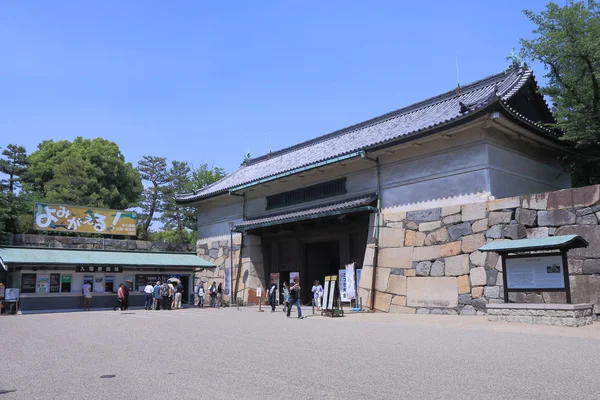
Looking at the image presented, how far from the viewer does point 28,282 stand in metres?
22.4

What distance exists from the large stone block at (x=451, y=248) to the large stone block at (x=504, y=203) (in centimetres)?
175

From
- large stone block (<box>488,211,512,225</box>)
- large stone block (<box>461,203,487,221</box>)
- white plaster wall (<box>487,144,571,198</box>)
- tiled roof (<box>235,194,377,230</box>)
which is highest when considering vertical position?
white plaster wall (<box>487,144,571,198</box>)

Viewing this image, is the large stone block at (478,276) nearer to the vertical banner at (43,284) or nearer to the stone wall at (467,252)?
the stone wall at (467,252)

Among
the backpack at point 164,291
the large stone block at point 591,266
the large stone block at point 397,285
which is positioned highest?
the large stone block at point 591,266

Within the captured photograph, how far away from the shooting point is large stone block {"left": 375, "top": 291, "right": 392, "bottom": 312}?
63.8 ft

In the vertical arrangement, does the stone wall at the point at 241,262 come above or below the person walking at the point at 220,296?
→ above

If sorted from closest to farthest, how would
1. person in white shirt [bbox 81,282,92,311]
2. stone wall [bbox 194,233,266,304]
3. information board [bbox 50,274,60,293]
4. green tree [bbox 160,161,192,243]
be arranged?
information board [bbox 50,274,60,293] → person in white shirt [bbox 81,282,92,311] → stone wall [bbox 194,233,266,304] → green tree [bbox 160,161,192,243]

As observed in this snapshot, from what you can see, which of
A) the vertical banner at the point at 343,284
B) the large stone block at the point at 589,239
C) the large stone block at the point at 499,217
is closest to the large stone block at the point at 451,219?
the large stone block at the point at 499,217

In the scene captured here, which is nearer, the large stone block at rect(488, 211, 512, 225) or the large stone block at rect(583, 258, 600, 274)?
the large stone block at rect(583, 258, 600, 274)

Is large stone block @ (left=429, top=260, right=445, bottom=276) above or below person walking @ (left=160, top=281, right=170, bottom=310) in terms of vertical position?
above

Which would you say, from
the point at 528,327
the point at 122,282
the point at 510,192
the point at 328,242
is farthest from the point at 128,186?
the point at 528,327

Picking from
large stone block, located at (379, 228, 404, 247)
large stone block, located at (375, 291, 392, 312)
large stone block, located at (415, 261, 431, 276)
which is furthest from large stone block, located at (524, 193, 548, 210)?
large stone block, located at (375, 291, 392, 312)

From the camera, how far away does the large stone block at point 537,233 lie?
16.0 m

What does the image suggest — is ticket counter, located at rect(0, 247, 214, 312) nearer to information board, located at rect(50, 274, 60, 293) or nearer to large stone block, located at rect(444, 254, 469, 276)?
information board, located at rect(50, 274, 60, 293)
